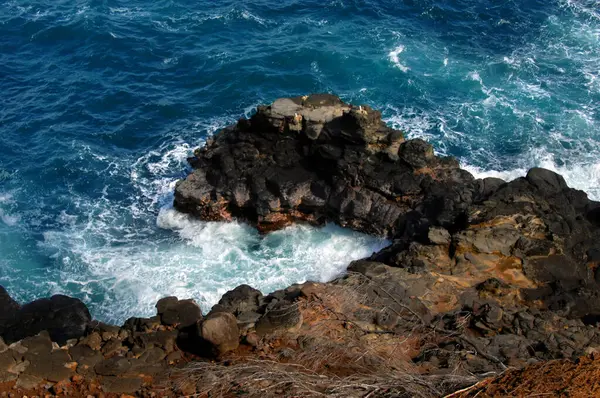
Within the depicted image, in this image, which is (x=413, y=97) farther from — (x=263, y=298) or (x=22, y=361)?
(x=22, y=361)

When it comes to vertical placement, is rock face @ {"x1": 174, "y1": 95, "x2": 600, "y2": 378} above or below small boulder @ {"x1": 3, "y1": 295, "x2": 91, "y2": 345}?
above

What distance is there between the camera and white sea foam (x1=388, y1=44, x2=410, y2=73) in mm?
43875

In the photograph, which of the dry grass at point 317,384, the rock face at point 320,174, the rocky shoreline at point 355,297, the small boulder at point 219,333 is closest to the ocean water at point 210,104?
the rock face at point 320,174

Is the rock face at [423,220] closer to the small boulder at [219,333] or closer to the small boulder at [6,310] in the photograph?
the small boulder at [219,333]

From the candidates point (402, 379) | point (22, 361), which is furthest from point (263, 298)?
point (402, 379)

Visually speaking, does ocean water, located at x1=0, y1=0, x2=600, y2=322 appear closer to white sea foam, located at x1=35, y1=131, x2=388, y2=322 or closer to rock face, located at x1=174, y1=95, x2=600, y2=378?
white sea foam, located at x1=35, y1=131, x2=388, y2=322

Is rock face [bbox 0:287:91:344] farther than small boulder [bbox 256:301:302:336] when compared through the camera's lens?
Yes

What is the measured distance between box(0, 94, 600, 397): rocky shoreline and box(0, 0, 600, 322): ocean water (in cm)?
253

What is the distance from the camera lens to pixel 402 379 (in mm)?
12438

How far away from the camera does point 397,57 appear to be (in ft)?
147

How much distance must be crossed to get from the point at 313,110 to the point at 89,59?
2188 centimetres

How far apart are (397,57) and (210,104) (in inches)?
569

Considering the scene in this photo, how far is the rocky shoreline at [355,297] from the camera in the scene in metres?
16.0

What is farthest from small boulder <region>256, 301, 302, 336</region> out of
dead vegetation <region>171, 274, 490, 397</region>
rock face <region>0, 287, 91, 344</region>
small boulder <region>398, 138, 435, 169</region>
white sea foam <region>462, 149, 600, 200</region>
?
white sea foam <region>462, 149, 600, 200</region>
